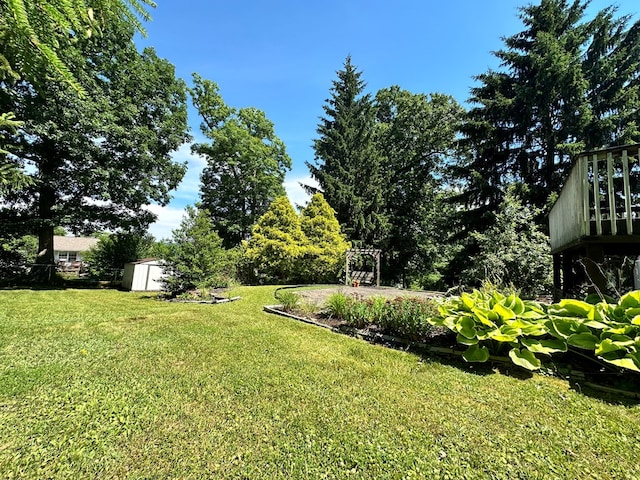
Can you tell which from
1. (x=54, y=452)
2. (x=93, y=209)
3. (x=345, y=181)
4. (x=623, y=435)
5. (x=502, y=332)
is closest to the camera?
(x=54, y=452)

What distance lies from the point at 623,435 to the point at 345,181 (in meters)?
16.3

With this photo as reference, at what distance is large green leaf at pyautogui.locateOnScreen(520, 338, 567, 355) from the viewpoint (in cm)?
311

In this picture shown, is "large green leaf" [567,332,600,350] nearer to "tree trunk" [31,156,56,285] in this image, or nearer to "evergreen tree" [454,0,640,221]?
"evergreen tree" [454,0,640,221]

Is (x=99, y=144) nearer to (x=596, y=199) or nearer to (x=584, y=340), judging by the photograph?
(x=596, y=199)

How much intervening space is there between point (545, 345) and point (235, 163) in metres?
20.2

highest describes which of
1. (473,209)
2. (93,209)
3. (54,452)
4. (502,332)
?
(473,209)

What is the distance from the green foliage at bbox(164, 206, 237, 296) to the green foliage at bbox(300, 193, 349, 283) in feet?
16.9

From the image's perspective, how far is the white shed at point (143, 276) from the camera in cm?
1284

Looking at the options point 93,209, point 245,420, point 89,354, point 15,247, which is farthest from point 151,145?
point 245,420

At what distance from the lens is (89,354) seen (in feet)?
12.6

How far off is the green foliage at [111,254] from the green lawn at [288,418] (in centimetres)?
1275

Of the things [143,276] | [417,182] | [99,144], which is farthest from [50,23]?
[417,182]

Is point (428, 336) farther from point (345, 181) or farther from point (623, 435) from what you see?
point (345, 181)

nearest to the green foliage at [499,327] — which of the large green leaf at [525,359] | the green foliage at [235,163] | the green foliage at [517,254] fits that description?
the large green leaf at [525,359]
